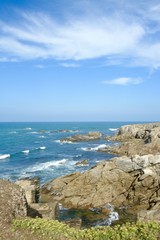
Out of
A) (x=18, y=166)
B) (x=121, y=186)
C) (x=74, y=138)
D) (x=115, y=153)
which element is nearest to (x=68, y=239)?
(x=121, y=186)

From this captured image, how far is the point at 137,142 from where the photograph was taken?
97188mm

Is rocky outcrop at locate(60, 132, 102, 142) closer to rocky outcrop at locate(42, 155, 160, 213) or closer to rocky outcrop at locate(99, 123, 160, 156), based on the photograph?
rocky outcrop at locate(99, 123, 160, 156)

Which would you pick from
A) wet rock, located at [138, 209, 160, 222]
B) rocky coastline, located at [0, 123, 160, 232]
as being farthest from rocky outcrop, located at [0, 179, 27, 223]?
wet rock, located at [138, 209, 160, 222]

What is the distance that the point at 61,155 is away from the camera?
8675 cm

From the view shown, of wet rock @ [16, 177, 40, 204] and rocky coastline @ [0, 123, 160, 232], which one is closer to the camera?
wet rock @ [16, 177, 40, 204]

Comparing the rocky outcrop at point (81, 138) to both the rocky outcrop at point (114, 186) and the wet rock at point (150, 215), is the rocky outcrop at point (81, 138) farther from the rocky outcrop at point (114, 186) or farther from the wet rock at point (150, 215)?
the wet rock at point (150, 215)

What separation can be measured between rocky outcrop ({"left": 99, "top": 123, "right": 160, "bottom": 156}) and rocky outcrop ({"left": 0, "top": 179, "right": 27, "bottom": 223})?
2037 inches

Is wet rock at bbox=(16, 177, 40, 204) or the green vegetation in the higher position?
the green vegetation

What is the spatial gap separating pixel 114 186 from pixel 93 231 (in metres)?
23.9

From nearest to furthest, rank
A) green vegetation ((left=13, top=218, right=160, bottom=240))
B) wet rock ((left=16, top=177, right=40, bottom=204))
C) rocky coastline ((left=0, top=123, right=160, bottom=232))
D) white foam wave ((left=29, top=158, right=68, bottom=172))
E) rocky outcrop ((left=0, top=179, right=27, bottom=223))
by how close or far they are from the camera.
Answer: green vegetation ((left=13, top=218, right=160, bottom=240))
rocky outcrop ((left=0, top=179, right=27, bottom=223))
wet rock ((left=16, top=177, right=40, bottom=204))
rocky coastline ((left=0, top=123, right=160, bottom=232))
white foam wave ((left=29, top=158, right=68, bottom=172))

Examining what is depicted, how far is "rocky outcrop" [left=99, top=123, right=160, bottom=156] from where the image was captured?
74625 mm

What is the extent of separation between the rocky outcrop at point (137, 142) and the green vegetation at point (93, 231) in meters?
54.1

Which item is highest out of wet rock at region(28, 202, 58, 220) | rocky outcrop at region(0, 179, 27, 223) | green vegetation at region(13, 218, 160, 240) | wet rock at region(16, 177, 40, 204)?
rocky outcrop at region(0, 179, 27, 223)

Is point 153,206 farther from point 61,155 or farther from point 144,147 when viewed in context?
point 61,155
